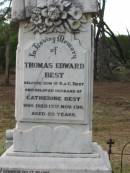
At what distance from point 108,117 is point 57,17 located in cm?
1158

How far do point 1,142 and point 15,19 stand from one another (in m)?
6.13

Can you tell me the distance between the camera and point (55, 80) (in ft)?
26.6

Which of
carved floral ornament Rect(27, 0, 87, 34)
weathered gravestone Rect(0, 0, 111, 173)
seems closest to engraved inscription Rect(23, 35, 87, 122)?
weathered gravestone Rect(0, 0, 111, 173)

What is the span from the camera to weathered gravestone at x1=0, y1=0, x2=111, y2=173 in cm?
811

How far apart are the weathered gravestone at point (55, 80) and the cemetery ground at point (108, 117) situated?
297 cm

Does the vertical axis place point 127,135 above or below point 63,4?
below

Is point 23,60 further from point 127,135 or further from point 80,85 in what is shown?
point 127,135

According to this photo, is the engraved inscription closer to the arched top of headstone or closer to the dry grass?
the arched top of headstone

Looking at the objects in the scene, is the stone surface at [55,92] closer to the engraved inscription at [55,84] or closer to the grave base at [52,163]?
the engraved inscription at [55,84]

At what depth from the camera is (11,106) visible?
22.1m

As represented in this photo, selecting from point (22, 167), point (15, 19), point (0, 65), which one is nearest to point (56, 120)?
point (22, 167)

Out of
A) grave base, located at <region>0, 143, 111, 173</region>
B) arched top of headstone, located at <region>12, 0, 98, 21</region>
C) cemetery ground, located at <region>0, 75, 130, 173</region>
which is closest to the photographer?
grave base, located at <region>0, 143, 111, 173</region>

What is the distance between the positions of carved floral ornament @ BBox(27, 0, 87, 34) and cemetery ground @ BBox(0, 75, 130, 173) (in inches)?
138

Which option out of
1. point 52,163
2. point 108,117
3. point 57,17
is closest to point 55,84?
point 57,17
